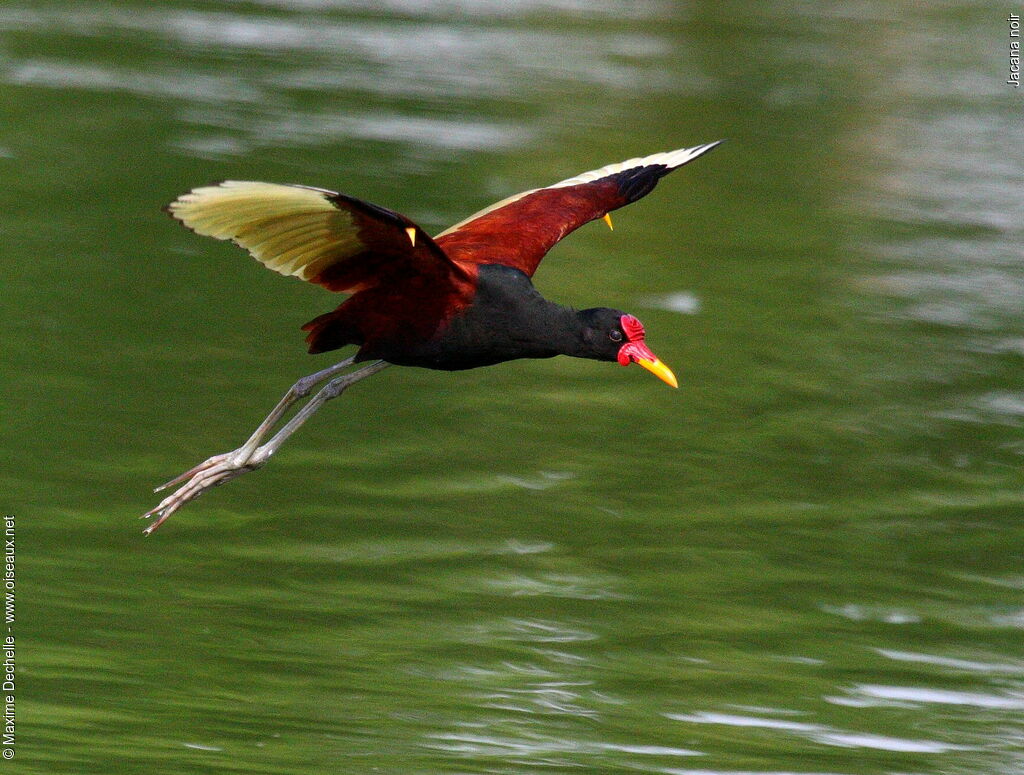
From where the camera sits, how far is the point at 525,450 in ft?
32.5

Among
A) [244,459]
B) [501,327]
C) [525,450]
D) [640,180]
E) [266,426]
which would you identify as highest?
[640,180]

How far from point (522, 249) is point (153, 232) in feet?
18.2

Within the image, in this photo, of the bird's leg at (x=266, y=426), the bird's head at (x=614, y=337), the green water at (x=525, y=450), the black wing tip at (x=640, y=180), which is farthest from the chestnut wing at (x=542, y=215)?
the green water at (x=525, y=450)

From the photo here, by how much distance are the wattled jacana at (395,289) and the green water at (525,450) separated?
1244 mm

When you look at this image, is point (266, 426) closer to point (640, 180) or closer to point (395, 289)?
point (395, 289)

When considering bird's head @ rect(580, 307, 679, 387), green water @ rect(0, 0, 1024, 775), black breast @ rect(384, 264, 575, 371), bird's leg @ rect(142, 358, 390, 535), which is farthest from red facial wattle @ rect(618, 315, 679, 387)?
green water @ rect(0, 0, 1024, 775)

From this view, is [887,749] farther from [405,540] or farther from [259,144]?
[259,144]

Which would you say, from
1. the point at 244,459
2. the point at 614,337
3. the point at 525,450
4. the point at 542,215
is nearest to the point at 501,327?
the point at 614,337

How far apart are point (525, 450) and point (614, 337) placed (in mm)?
3248

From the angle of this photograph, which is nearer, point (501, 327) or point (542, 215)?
point (501, 327)

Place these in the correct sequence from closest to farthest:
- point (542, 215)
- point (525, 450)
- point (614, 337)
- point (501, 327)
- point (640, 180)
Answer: point (501, 327)
point (614, 337)
point (542, 215)
point (640, 180)
point (525, 450)

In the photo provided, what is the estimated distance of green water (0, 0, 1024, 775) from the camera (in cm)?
761

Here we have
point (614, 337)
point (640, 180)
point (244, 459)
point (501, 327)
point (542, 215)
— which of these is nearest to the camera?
point (501, 327)

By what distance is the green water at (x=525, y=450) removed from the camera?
761cm
